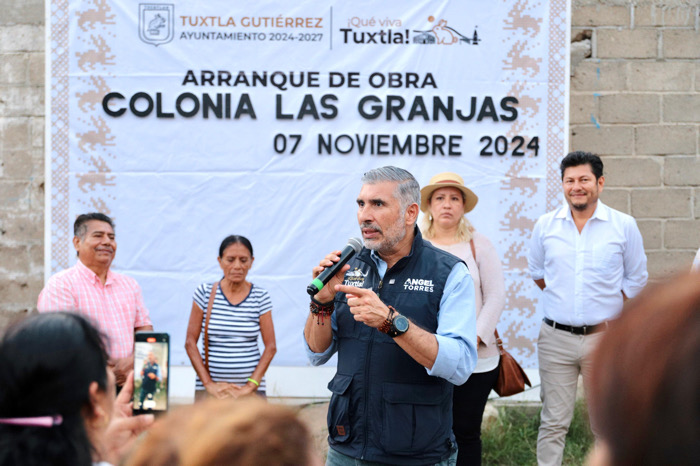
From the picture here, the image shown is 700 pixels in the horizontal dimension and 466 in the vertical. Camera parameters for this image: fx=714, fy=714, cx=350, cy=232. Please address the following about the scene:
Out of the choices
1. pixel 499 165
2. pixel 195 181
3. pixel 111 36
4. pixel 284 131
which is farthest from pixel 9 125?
pixel 499 165

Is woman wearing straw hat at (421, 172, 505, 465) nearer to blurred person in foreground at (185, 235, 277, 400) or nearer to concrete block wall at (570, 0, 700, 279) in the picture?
blurred person in foreground at (185, 235, 277, 400)

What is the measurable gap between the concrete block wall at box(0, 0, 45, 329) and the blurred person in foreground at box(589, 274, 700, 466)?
5532mm

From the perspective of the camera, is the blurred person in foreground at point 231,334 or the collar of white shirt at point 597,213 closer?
the blurred person in foreground at point 231,334

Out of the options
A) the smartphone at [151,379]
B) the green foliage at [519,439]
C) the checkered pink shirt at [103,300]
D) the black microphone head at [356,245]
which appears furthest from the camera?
the green foliage at [519,439]

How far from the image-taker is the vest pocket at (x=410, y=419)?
270cm

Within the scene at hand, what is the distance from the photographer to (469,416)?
4094mm

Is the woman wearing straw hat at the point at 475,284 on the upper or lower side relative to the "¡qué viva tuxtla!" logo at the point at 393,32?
lower

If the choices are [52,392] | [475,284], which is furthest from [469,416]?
[52,392]

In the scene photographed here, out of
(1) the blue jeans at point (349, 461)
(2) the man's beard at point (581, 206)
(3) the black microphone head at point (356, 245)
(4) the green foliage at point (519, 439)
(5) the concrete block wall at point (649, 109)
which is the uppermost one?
(5) the concrete block wall at point (649, 109)

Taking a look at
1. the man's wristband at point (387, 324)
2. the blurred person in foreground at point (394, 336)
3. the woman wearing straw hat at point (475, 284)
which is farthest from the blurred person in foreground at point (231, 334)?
the man's wristband at point (387, 324)

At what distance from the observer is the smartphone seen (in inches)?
101

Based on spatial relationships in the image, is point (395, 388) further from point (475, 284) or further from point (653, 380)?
point (653, 380)

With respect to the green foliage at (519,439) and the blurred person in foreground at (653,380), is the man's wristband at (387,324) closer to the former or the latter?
the blurred person in foreground at (653,380)

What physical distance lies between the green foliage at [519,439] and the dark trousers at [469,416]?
89 centimetres
